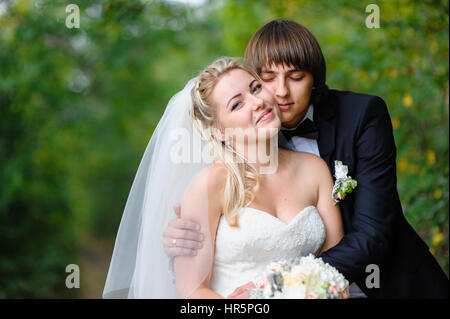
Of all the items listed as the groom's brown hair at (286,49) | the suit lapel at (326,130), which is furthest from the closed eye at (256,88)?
the suit lapel at (326,130)

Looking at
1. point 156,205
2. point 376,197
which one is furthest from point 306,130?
point 156,205

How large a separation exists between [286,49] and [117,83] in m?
10.2

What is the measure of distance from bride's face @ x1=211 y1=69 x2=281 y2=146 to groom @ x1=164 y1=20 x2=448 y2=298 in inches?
7.1

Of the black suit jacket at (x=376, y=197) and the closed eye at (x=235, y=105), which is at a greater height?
the closed eye at (x=235, y=105)

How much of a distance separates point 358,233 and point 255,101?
1.04m

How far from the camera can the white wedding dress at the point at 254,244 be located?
2.64 metres

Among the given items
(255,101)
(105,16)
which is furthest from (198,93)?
(105,16)

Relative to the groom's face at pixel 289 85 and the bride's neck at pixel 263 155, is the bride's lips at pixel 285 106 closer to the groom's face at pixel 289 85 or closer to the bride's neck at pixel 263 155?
the groom's face at pixel 289 85

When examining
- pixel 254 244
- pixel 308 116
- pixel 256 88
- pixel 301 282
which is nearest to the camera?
pixel 301 282

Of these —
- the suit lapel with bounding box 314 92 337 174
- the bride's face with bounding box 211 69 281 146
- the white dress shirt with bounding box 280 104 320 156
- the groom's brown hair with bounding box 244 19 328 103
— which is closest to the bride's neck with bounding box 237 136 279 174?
the bride's face with bounding box 211 69 281 146

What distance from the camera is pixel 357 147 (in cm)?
309

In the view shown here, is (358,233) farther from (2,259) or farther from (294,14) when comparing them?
(2,259)

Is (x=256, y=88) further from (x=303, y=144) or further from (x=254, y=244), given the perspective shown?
(x=254, y=244)

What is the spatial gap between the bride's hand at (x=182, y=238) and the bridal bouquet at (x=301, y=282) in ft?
1.30
